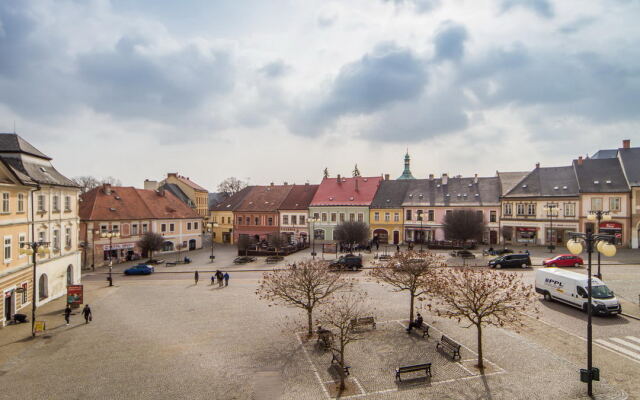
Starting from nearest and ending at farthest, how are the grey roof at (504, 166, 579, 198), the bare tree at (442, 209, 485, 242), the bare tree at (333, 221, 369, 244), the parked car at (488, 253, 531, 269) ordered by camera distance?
the parked car at (488, 253, 531, 269), the bare tree at (442, 209, 485, 242), the bare tree at (333, 221, 369, 244), the grey roof at (504, 166, 579, 198)

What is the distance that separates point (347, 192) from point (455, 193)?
15328mm

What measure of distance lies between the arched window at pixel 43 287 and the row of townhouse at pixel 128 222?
12.0 m

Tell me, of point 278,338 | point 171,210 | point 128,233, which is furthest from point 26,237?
point 171,210

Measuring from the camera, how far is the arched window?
2595 cm

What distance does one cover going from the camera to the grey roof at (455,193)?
50.9m

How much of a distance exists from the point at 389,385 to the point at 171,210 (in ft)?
152

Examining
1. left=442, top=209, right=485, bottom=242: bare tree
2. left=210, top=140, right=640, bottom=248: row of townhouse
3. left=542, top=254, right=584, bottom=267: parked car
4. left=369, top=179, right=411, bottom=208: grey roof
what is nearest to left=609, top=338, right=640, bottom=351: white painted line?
left=542, top=254, right=584, bottom=267: parked car

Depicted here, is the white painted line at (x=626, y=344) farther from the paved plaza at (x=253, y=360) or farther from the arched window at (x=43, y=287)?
the arched window at (x=43, y=287)

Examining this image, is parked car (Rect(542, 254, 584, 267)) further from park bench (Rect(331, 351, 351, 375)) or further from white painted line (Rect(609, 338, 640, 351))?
park bench (Rect(331, 351, 351, 375))

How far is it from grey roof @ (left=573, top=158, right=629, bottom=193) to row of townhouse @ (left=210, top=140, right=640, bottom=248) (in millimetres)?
91

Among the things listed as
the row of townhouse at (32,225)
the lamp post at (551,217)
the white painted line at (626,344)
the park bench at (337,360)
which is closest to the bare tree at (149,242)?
the row of townhouse at (32,225)

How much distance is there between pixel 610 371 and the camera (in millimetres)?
13938

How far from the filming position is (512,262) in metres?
33.6

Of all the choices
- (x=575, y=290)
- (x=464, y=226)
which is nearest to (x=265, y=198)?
(x=464, y=226)
